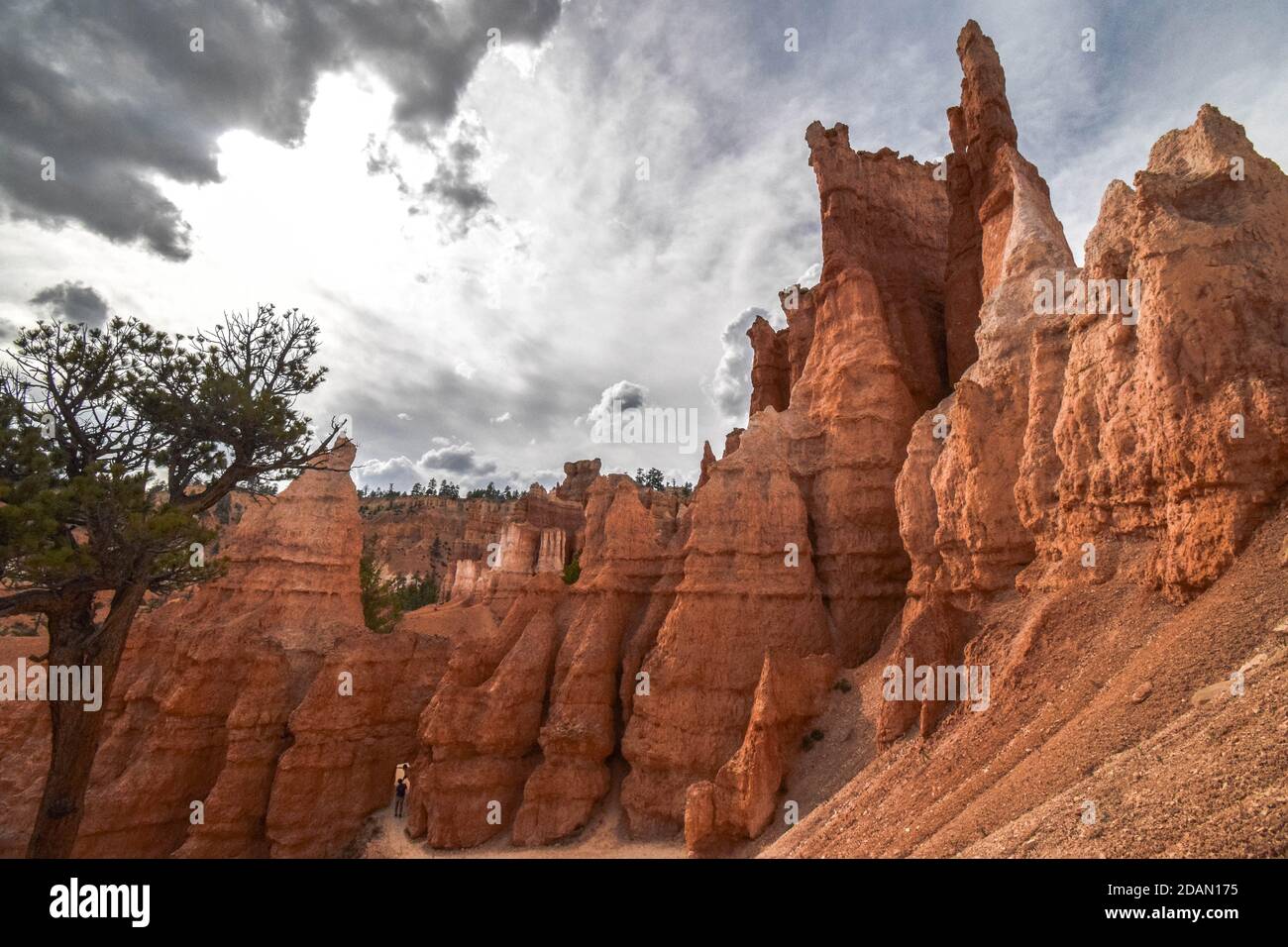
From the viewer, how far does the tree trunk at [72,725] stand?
12180mm

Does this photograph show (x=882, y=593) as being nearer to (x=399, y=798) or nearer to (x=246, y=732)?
(x=399, y=798)

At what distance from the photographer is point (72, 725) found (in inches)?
489

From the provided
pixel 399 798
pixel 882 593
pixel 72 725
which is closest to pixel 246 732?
pixel 399 798

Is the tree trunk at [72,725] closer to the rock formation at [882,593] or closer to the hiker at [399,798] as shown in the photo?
the rock formation at [882,593]

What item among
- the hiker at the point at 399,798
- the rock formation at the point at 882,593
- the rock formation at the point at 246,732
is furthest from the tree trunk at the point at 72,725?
the hiker at the point at 399,798

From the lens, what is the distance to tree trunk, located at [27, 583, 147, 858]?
12180mm

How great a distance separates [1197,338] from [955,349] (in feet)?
52.6

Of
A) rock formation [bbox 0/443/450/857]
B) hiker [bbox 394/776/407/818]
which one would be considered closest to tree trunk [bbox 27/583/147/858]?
rock formation [bbox 0/443/450/857]

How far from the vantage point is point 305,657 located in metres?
26.9

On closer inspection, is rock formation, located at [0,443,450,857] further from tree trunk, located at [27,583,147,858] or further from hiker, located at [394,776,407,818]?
tree trunk, located at [27,583,147,858]

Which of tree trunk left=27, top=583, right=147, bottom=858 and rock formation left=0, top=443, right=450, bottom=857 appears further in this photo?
rock formation left=0, top=443, right=450, bottom=857

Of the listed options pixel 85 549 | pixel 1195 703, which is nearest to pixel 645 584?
pixel 85 549
